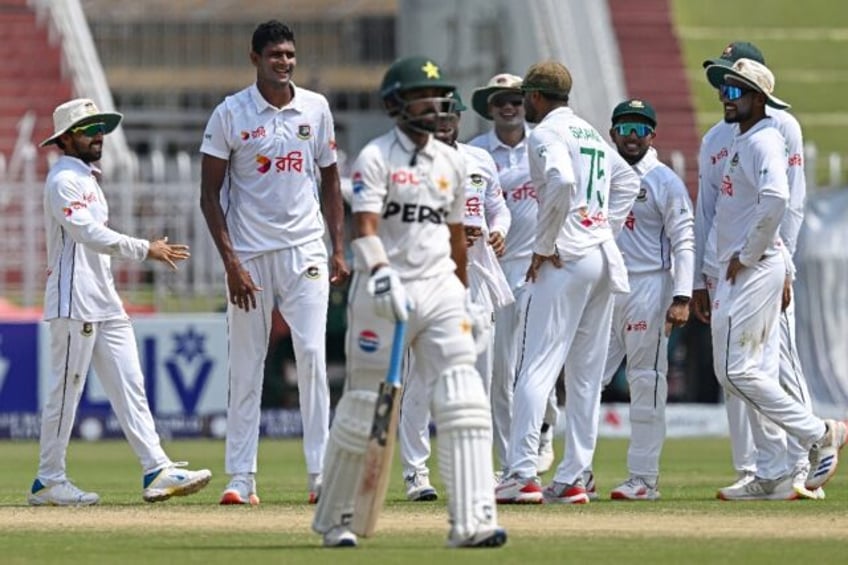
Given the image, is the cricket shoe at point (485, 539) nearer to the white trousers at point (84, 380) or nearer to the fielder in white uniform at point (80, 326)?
the fielder in white uniform at point (80, 326)

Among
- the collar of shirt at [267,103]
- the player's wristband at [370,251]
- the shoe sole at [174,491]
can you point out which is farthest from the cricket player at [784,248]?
the player's wristband at [370,251]

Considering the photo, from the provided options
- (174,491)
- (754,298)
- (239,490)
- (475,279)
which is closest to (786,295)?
(754,298)

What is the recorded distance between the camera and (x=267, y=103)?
1236 centimetres

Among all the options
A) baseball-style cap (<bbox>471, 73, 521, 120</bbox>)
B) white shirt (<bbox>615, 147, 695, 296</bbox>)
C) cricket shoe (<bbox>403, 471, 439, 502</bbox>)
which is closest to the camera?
cricket shoe (<bbox>403, 471, 439, 502</bbox>)

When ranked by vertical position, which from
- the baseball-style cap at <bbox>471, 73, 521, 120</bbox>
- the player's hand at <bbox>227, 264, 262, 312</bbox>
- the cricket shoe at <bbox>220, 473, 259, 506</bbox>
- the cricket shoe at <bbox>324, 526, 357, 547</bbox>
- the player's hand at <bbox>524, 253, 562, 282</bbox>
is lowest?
the cricket shoe at <bbox>324, 526, 357, 547</bbox>

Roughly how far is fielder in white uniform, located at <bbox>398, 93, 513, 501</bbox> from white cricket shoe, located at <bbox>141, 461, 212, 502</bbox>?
126cm

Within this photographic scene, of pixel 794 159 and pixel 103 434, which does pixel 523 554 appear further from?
pixel 103 434

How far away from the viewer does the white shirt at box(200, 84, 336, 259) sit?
40.4 feet

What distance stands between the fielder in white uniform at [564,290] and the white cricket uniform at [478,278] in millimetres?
803

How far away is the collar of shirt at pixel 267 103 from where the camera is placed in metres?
12.3

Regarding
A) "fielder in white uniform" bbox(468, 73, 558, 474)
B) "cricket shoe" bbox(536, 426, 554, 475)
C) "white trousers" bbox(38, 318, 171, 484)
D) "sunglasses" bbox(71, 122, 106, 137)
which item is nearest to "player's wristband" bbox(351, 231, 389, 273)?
"white trousers" bbox(38, 318, 171, 484)

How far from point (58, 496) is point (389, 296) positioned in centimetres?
409

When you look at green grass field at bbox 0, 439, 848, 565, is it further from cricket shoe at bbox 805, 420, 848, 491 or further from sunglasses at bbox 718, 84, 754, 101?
sunglasses at bbox 718, 84, 754, 101

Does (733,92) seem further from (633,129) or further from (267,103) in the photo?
(267,103)
